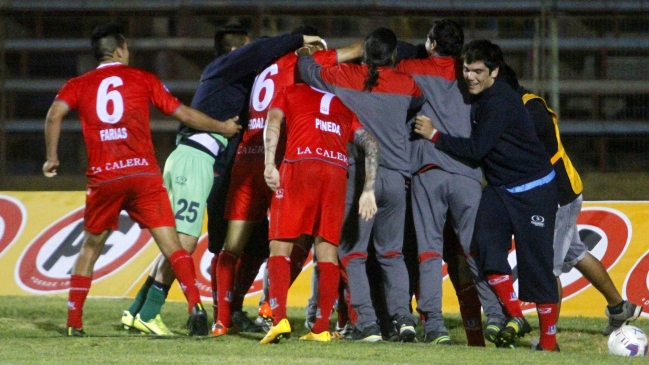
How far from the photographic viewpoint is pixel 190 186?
Result: 7.72 m

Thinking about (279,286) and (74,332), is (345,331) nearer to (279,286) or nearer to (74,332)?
(279,286)

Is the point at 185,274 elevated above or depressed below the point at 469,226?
below

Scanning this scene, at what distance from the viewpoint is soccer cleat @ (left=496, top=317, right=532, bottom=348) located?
22.8ft

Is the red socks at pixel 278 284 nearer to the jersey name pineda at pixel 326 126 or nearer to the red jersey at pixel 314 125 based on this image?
the red jersey at pixel 314 125

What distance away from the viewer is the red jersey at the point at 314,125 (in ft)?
22.4

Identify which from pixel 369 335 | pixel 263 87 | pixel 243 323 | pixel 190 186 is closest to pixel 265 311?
pixel 243 323

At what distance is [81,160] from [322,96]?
752cm

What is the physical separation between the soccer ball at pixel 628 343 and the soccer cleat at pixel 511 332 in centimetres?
60

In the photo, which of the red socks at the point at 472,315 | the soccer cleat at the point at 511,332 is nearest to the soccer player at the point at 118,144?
the red socks at the point at 472,315

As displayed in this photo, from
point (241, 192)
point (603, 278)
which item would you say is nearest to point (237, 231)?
point (241, 192)

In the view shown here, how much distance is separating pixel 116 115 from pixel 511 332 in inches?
112

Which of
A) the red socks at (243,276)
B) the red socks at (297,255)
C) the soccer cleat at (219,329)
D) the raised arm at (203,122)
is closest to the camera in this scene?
the raised arm at (203,122)

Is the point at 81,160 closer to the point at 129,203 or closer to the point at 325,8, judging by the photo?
the point at 325,8

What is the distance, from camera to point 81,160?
13.9 meters
